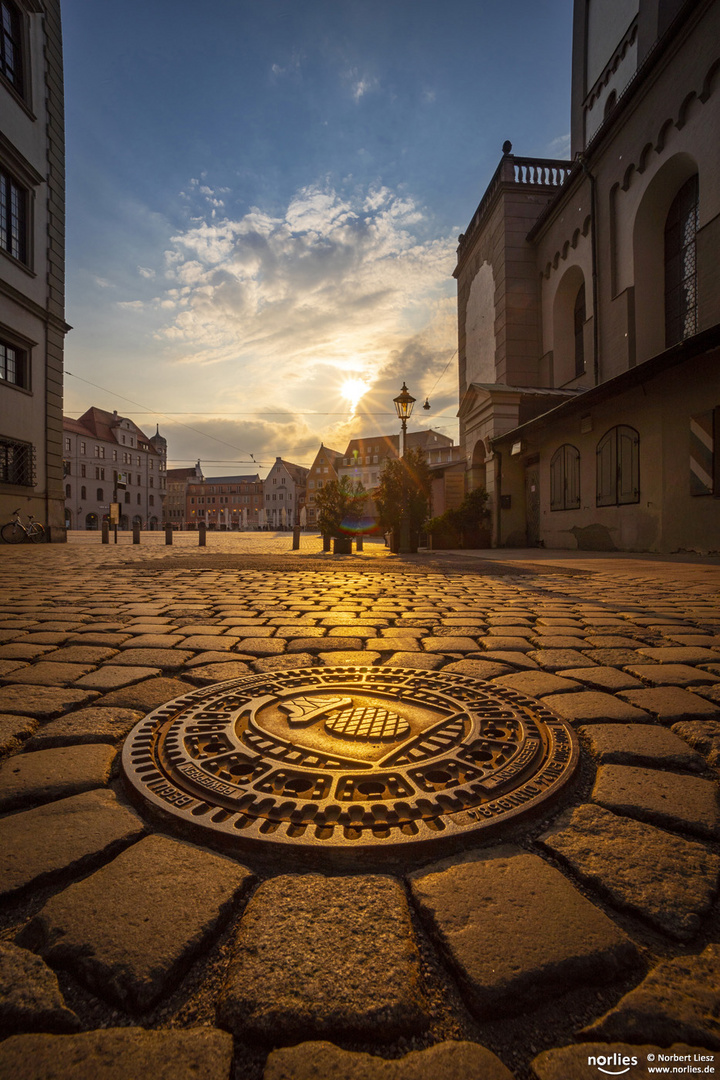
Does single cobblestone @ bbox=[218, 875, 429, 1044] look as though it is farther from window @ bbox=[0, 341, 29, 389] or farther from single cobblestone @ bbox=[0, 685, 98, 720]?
window @ bbox=[0, 341, 29, 389]

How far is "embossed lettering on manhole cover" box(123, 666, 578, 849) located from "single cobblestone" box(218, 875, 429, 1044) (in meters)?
0.13

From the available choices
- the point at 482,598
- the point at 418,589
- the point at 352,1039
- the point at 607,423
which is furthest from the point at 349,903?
the point at 607,423

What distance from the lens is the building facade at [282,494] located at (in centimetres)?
9538

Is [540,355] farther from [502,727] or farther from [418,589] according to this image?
[502,727]

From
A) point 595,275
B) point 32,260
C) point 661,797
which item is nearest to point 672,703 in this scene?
point 661,797

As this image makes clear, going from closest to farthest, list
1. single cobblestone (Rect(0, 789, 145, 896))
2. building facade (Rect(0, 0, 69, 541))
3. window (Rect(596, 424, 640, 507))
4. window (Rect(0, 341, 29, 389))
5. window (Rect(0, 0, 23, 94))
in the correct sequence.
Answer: single cobblestone (Rect(0, 789, 145, 896)) → window (Rect(596, 424, 640, 507)) → window (Rect(0, 0, 23, 94)) → building facade (Rect(0, 0, 69, 541)) → window (Rect(0, 341, 29, 389))

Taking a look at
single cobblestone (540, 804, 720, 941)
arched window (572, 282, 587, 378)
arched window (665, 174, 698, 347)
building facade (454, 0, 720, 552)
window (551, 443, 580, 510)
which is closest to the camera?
single cobblestone (540, 804, 720, 941)

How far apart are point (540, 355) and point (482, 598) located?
19.0 metres

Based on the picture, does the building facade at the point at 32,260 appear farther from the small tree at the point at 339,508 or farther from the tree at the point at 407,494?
the tree at the point at 407,494

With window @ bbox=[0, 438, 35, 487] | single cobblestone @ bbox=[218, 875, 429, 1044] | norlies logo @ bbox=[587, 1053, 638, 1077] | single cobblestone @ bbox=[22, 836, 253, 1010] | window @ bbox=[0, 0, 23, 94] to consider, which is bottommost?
norlies logo @ bbox=[587, 1053, 638, 1077]

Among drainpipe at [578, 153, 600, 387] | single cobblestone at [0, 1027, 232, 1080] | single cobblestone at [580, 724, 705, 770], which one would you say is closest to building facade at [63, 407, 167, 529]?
drainpipe at [578, 153, 600, 387]

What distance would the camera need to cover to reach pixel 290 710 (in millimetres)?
2041

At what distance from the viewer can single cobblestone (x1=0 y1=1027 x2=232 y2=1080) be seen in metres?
0.75

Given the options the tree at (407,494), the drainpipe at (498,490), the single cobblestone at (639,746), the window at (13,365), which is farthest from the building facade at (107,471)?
the single cobblestone at (639,746)
